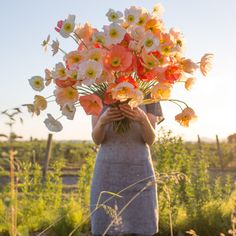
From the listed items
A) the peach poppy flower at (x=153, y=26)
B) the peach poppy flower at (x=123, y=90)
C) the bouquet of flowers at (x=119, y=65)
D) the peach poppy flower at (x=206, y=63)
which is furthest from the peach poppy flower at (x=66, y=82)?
the peach poppy flower at (x=206, y=63)

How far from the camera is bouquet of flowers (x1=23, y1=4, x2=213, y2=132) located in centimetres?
202

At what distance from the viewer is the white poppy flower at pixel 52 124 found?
2084mm

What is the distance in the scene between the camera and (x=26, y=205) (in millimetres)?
5375

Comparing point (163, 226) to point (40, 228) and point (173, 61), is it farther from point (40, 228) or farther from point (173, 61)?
point (173, 61)

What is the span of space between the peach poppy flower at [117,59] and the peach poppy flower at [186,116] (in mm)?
395

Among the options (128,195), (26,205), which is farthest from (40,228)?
(128,195)

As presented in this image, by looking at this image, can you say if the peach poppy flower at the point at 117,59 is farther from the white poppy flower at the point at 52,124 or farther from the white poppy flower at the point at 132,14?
the white poppy flower at the point at 52,124

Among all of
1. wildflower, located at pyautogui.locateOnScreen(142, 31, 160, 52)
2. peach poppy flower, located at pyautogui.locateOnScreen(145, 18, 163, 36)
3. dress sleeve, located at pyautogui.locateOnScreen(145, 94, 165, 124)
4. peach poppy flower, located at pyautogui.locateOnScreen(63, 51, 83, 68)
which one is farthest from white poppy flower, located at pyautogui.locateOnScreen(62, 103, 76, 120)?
dress sleeve, located at pyautogui.locateOnScreen(145, 94, 165, 124)

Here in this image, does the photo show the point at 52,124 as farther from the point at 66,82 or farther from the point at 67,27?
the point at 67,27

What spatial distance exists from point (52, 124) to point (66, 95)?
0.50ft

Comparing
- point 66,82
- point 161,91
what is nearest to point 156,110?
point 161,91

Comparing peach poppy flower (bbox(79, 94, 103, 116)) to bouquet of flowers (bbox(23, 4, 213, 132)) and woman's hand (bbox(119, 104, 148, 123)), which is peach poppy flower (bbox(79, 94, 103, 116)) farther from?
woman's hand (bbox(119, 104, 148, 123))

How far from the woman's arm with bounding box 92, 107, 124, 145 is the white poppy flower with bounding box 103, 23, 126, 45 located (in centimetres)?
48

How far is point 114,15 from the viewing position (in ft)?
7.03
